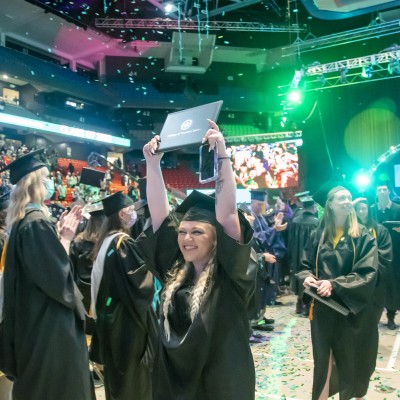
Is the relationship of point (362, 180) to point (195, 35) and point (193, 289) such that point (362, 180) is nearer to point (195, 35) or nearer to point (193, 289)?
point (195, 35)

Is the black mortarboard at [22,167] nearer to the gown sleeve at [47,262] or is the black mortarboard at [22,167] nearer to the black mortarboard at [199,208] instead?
the gown sleeve at [47,262]

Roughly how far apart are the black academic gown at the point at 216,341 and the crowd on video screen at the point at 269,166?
16922 millimetres

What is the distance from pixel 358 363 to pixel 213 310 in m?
2.10

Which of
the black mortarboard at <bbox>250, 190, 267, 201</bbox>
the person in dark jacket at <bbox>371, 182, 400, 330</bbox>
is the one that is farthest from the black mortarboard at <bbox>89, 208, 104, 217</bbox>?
the person in dark jacket at <bbox>371, 182, 400, 330</bbox>

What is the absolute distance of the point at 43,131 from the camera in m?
17.6

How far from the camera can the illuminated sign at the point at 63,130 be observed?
52.0ft

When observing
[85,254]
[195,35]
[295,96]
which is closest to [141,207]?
[85,254]

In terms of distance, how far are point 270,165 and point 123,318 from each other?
16.0 metres

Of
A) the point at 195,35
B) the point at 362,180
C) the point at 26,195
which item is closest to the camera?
the point at 26,195

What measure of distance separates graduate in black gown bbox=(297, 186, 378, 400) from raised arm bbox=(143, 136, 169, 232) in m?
1.68

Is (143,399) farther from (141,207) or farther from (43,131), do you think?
(43,131)

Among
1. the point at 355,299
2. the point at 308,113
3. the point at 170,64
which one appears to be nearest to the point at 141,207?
the point at 355,299

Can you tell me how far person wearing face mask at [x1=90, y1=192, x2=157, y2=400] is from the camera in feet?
10.7

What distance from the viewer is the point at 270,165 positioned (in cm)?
1869
